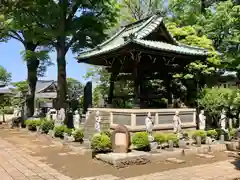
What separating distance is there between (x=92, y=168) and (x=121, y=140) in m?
1.67

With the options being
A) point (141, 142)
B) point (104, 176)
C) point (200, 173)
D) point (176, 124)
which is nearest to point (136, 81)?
point (176, 124)

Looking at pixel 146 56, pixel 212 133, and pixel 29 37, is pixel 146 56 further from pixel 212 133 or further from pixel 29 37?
pixel 29 37

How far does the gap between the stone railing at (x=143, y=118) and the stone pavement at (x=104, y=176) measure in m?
4.98

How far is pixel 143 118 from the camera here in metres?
15.6

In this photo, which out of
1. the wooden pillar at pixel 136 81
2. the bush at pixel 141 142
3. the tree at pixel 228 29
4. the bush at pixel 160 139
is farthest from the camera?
the tree at pixel 228 29

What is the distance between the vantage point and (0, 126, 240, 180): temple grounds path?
929cm

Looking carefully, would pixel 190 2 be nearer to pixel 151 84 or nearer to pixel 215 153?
pixel 151 84

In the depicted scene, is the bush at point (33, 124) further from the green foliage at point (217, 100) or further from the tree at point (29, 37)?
the green foliage at point (217, 100)

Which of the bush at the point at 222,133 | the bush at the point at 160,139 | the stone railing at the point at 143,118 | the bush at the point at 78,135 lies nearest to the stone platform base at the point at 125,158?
the bush at the point at 160,139

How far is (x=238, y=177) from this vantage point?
9.14m

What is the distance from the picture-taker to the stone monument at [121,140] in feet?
37.8

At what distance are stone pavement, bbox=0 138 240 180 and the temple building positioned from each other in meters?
6.04

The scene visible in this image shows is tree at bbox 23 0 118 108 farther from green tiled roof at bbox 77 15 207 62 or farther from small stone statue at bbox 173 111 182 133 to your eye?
small stone statue at bbox 173 111 182 133

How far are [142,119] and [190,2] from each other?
14.5 m
